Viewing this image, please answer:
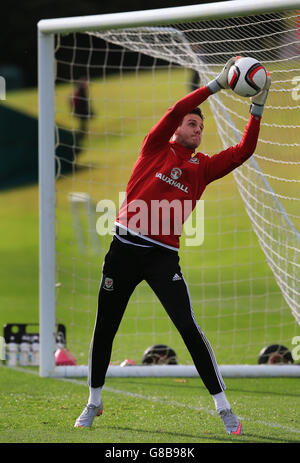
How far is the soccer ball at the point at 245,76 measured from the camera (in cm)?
495

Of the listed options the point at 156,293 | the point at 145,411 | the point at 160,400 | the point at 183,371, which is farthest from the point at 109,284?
the point at 183,371

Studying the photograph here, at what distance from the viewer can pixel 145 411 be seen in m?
6.06

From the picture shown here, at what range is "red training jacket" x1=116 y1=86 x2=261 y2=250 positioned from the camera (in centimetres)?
516

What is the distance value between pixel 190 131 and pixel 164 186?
0.38 m

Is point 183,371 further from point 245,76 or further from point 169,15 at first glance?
point 245,76

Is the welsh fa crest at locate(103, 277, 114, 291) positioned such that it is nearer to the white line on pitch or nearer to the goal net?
the goal net

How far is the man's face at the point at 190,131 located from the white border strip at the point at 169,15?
120 cm

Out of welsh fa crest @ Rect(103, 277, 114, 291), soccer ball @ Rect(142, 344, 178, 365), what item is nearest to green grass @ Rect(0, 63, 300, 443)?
soccer ball @ Rect(142, 344, 178, 365)

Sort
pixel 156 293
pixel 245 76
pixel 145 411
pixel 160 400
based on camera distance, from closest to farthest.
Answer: pixel 245 76 < pixel 156 293 < pixel 145 411 < pixel 160 400

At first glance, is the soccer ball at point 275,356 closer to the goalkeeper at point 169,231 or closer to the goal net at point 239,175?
the goal net at point 239,175

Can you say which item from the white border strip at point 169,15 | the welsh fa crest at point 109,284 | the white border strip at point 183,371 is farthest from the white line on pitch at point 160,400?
the white border strip at point 169,15

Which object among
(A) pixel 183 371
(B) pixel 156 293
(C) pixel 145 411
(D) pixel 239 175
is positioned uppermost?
(D) pixel 239 175
